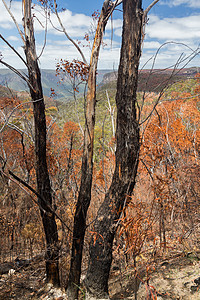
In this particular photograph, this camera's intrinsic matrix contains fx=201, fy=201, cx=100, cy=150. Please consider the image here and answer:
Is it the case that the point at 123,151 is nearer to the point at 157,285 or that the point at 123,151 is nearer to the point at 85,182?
the point at 85,182

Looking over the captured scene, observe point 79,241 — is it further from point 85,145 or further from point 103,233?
point 85,145

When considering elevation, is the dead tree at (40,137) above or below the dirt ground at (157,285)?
above

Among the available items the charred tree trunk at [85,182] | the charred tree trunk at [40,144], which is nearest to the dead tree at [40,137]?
the charred tree trunk at [40,144]

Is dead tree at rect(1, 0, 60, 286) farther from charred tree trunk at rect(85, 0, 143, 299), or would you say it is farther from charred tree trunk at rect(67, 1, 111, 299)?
charred tree trunk at rect(85, 0, 143, 299)

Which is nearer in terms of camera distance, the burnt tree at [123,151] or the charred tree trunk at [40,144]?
the burnt tree at [123,151]

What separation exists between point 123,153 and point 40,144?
1.36 meters

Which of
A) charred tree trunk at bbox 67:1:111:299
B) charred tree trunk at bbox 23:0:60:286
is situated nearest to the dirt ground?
charred tree trunk at bbox 23:0:60:286

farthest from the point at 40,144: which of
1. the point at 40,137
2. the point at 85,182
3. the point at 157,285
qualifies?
the point at 157,285

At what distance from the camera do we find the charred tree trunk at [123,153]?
6.98 feet

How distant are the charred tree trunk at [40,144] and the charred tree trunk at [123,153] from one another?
32.3 inches

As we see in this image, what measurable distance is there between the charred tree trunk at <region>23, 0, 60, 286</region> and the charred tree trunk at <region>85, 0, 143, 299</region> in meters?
0.82

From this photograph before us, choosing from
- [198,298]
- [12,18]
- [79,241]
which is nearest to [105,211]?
[79,241]

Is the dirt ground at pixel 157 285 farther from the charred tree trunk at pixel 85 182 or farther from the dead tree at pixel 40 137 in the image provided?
the charred tree trunk at pixel 85 182

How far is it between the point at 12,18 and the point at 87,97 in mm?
1410
